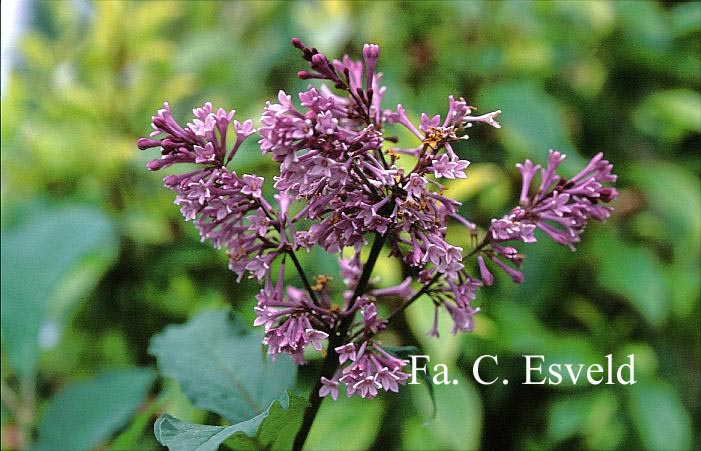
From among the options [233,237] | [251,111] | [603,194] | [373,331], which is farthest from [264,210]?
[251,111]

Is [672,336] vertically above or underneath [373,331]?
underneath

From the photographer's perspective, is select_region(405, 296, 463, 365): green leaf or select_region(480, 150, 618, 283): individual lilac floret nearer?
select_region(480, 150, 618, 283): individual lilac floret

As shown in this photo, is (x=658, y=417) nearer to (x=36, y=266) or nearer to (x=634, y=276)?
(x=634, y=276)

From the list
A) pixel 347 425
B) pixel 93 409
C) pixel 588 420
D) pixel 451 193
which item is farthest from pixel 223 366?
pixel 588 420

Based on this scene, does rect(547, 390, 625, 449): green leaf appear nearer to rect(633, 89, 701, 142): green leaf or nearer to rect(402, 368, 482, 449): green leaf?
rect(402, 368, 482, 449): green leaf

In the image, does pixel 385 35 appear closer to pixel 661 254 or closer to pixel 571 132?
pixel 571 132

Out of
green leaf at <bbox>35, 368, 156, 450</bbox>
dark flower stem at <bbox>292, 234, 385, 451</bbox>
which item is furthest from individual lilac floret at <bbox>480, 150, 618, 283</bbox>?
green leaf at <bbox>35, 368, 156, 450</bbox>
